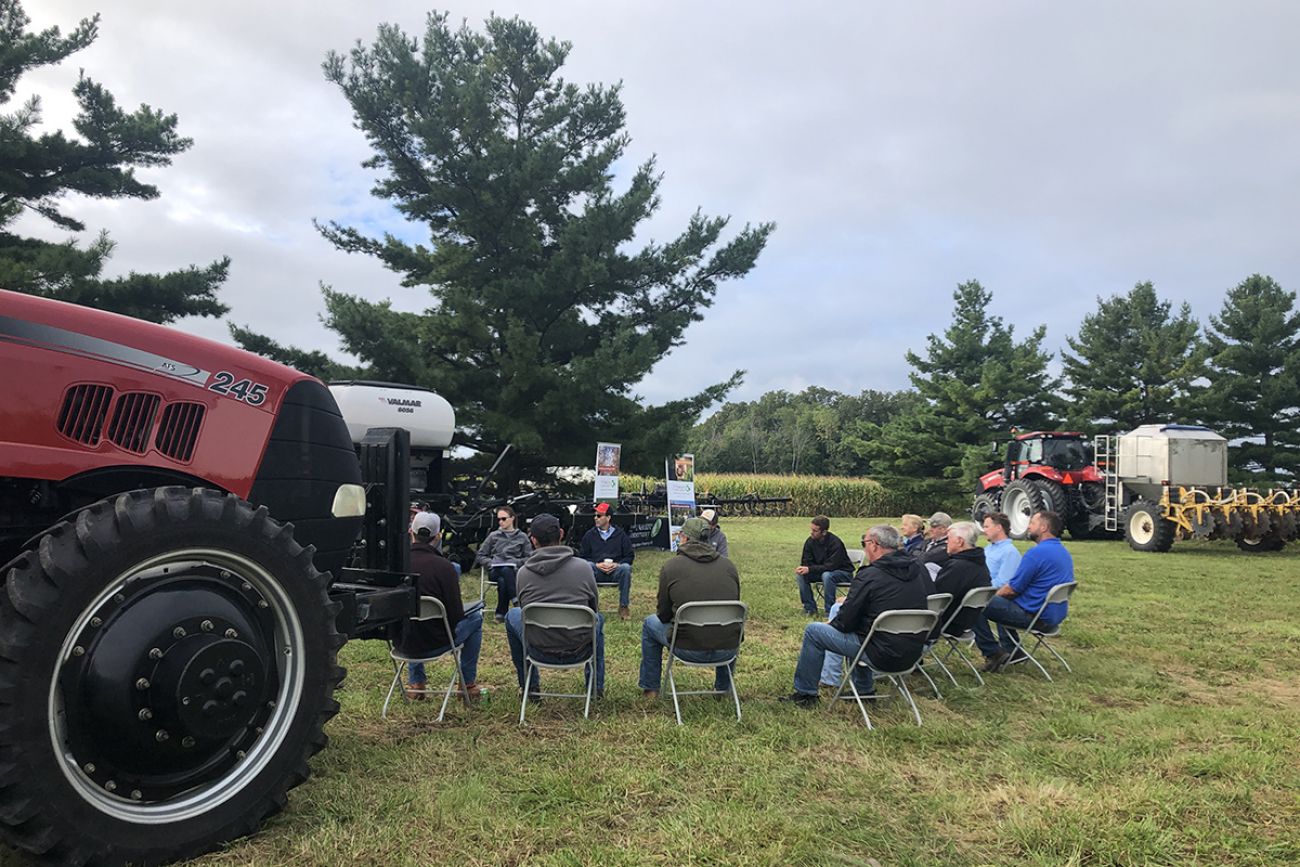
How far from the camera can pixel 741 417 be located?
85938 mm

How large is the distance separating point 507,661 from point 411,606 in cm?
290

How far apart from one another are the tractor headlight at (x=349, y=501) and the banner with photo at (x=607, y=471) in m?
10.4

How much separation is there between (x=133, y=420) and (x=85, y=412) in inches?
6.0

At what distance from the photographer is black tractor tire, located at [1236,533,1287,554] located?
53.3 feet

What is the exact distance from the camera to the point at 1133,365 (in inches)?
1261

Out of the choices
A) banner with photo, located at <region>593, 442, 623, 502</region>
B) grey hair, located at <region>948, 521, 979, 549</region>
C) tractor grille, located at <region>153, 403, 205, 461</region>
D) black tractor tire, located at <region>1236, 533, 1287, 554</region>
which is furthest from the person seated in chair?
black tractor tire, located at <region>1236, 533, 1287, 554</region>

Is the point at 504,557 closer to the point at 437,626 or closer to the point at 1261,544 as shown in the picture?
the point at 437,626

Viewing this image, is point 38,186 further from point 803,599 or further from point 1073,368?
point 1073,368

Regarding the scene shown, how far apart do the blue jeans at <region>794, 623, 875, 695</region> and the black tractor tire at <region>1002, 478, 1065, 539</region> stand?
13.7m

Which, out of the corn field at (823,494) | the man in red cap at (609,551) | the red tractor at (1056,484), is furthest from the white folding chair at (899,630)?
the corn field at (823,494)

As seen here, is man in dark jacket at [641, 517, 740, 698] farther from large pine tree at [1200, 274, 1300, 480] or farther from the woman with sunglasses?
large pine tree at [1200, 274, 1300, 480]

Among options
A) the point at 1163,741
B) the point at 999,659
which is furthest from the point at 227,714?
the point at 999,659

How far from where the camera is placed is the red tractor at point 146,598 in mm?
2463

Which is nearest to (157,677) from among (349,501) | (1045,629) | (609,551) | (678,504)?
(349,501)
